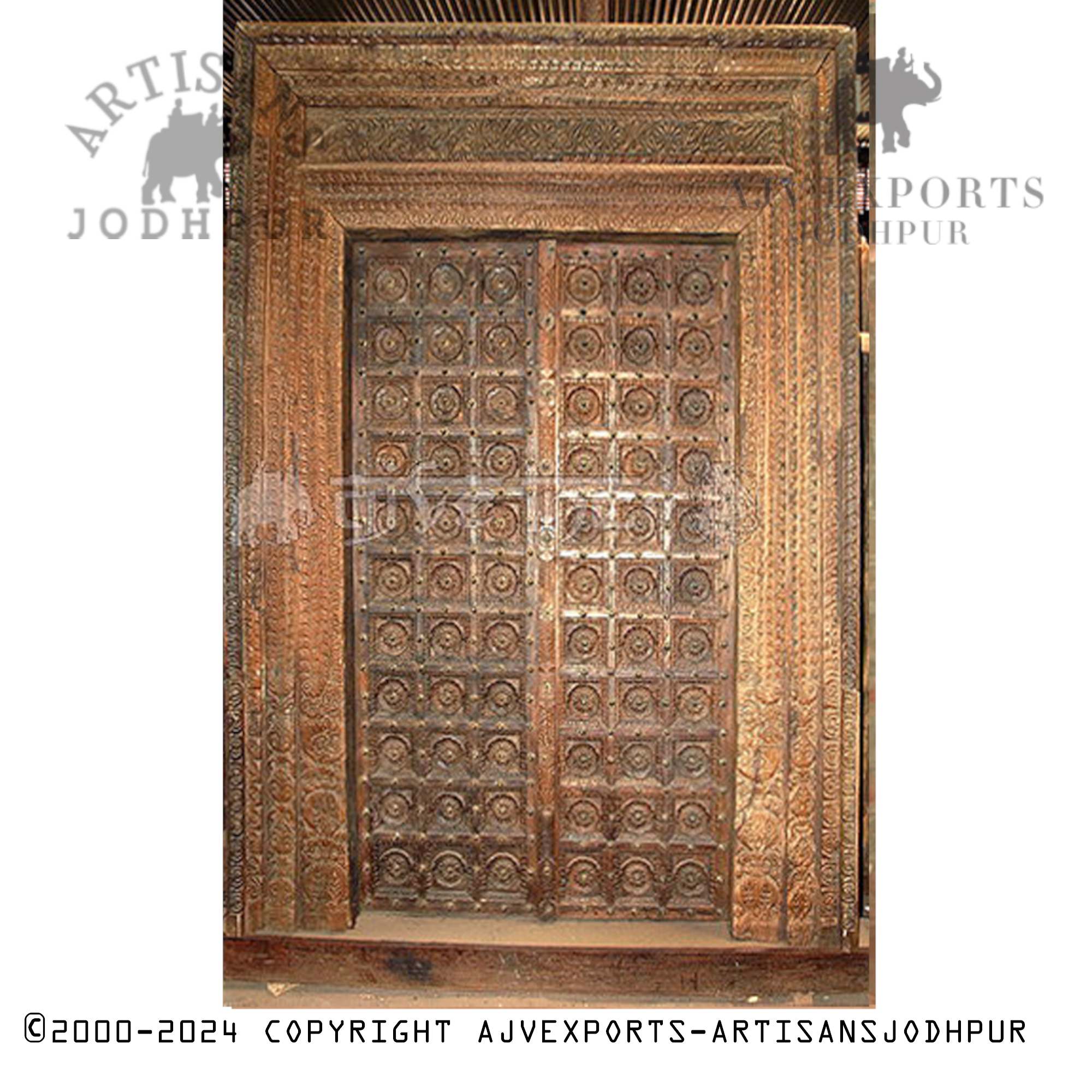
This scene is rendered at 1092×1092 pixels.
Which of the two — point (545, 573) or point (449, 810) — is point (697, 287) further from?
point (449, 810)

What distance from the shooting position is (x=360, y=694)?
10.1 ft

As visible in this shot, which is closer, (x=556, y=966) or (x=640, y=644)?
(x=556, y=966)

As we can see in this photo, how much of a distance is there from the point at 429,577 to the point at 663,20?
2306 mm

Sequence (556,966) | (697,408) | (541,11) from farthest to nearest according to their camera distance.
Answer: (697,408) < (556,966) < (541,11)

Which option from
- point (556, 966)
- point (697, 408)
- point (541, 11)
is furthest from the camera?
point (697, 408)

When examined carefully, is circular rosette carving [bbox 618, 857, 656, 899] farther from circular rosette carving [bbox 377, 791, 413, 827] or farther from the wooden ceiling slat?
the wooden ceiling slat

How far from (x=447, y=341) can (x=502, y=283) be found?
1.07 feet

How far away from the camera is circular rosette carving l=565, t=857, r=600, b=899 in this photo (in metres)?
3.07

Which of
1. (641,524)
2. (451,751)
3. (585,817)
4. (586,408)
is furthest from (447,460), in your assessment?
(585,817)

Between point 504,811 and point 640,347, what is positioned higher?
point 640,347

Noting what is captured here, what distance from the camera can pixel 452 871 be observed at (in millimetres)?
3090

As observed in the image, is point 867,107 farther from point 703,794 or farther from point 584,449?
point 703,794

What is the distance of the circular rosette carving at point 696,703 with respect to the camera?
305cm

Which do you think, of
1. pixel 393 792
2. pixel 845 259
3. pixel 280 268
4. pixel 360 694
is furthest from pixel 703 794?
pixel 280 268
